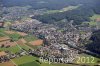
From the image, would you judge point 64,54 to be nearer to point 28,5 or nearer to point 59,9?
point 59,9

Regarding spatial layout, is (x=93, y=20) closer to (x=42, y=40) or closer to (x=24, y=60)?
(x=42, y=40)

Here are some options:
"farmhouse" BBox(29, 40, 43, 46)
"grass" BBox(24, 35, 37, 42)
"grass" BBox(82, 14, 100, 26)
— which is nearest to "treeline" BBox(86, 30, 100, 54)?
"farmhouse" BBox(29, 40, 43, 46)

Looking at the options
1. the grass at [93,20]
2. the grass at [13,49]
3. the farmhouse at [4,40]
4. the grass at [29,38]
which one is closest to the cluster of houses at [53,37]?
the grass at [29,38]

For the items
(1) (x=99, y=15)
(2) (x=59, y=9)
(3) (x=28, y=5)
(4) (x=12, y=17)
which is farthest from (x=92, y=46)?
(3) (x=28, y=5)

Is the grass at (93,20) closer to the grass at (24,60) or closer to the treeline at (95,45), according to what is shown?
the treeline at (95,45)

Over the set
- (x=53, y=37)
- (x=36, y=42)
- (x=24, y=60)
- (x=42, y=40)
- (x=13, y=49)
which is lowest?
(x=24, y=60)

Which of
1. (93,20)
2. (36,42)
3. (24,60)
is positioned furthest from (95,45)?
(93,20)

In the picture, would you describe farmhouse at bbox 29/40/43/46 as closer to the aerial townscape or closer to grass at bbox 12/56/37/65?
the aerial townscape

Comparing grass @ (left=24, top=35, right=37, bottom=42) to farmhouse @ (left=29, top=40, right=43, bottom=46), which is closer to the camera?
farmhouse @ (left=29, top=40, right=43, bottom=46)
